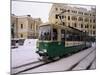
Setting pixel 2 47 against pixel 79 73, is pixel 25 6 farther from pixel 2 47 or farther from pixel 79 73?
pixel 79 73

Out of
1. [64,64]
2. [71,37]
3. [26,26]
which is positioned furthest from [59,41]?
[26,26]

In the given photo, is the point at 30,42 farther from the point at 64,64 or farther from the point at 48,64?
the point at 64,64

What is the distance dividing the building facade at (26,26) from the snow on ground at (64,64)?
409mm

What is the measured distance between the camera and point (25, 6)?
2191 mm

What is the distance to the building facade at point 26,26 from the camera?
2160 millimetres

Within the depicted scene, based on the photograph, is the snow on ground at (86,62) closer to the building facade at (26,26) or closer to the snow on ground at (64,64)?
the snow on ground at (64,64)

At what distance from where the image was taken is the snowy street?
2158mm

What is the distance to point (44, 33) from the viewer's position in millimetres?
2295

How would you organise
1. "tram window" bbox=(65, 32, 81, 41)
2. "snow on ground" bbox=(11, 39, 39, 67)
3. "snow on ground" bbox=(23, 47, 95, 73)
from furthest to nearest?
"tram window" bbox=(65, 32, 81, 41)
"snow on ground" bbox=(23, 47, 95, 73)
"snow on ground" bbox=(11, 39, 39, 67)

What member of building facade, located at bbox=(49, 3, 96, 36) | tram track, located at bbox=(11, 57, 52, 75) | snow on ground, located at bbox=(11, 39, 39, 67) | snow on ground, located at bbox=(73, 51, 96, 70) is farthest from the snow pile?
snow on ground, located at bbox=(73, 51, 96, 70)

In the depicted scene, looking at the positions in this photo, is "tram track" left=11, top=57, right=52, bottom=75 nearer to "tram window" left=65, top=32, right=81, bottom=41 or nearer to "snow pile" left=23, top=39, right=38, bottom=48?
"snow pile" left=23, top=39, right=38, bottom=48
